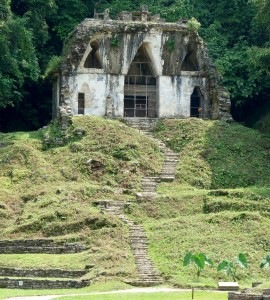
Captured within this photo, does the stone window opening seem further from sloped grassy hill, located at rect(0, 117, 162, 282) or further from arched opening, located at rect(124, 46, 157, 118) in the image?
sloped grassy hill, located at rect(0, 117, 162, 282)

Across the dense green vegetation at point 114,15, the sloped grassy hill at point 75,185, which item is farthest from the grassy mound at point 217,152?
the dense green vegetation at point 114,15

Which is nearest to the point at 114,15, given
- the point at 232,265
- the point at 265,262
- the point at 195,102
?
the point at 195,102

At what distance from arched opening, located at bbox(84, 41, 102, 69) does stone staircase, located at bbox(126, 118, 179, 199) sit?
16.4ft

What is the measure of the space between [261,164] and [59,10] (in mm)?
22052

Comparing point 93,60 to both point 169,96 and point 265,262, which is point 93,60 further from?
point 265,262

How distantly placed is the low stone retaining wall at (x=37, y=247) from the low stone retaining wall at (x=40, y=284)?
5098 millimetres

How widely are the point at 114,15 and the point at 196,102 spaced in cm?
971

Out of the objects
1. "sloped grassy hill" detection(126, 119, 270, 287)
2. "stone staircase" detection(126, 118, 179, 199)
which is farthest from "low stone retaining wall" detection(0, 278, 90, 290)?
"stone staircase" detection(126, 118, 179, 199)

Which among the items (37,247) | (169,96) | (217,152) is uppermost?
(169,96)

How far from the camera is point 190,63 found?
72938 millimetres

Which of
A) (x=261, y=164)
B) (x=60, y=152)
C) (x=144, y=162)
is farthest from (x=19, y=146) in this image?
(x=261, y=164)

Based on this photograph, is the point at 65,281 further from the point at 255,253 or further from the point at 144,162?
the point at 144,162

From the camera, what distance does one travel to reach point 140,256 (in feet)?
167

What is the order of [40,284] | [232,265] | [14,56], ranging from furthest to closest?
[14,56], [232,265], [40,284]
